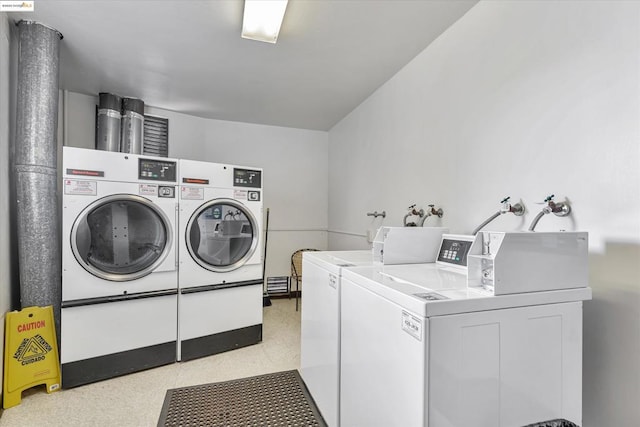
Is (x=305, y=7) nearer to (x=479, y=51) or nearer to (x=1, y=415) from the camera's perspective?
(x=479, y=51)

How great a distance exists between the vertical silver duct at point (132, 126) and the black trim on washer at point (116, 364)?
200cm

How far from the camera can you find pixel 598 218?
1.25m

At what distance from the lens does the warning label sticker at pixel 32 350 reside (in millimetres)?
2031

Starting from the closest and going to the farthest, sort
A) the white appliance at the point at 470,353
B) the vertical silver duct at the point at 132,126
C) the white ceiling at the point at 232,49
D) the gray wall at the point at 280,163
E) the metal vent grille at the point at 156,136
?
the white appliance at the point at 470,353
the white ceiling at the point at 232,49
the vertical silver duct at the point at 132,126
the metal vent grille at the point at 156,136
the gray wall at the point at 280,163

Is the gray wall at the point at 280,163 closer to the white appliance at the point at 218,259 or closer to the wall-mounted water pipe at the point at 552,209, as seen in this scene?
the white appliance at the point at 218,259

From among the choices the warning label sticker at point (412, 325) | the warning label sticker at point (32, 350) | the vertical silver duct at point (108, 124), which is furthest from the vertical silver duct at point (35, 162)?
the warning label sticker at point (412, 325)

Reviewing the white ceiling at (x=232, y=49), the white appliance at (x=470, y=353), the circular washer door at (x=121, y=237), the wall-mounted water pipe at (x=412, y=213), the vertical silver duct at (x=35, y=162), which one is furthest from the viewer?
the wall-mounted water pipe at (x=412, y=213)

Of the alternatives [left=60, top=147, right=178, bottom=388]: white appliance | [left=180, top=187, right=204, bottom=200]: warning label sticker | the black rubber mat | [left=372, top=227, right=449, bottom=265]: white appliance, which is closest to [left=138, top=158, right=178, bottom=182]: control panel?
[left=60, top=147, right=178, bottom=388]: white appliance

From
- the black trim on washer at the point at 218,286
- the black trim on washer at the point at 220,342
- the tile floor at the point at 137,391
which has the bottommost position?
the tile floor at the point at 137,391

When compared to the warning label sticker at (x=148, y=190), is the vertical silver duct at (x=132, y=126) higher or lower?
higher

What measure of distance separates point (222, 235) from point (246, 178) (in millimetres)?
592

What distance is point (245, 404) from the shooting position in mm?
2006

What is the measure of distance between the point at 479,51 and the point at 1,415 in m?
3.73

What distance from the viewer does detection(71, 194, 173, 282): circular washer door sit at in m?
2.26
